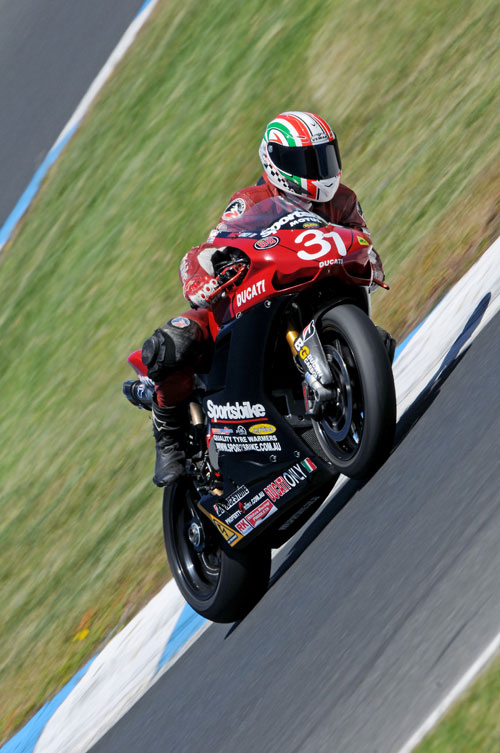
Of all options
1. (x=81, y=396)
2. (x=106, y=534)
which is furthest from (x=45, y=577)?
(x=81, y=396)

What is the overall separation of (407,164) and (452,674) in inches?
255

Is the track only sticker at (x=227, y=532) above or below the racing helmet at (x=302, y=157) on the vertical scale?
below

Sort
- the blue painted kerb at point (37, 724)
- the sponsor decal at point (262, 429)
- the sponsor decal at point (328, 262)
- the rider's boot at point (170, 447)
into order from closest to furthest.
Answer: the sponsor decal at point (328, 262) → the sponsor decal at point (262, 429) → the rider's boot at point (170, 447) → the blue painted kerb at point (37, 724)

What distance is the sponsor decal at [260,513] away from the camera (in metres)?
5.44

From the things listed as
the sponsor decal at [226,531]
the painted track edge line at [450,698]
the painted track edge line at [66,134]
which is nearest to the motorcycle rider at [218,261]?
the sponsor decal at [226,531]

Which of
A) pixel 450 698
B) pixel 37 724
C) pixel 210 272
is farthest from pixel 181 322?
pixel 37 724

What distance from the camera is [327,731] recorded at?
3.98 metres

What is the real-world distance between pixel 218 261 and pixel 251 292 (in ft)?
0.86

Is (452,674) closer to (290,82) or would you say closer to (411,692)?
(411,692)

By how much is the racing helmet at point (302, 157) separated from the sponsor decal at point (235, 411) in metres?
0.96

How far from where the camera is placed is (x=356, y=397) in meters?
4.84

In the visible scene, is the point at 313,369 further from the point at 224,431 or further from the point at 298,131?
the point at 298,131

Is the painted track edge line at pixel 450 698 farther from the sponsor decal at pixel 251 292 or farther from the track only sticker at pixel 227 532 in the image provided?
the track only sticker at pixel 227 532

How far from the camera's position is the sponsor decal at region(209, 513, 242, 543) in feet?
18.7
